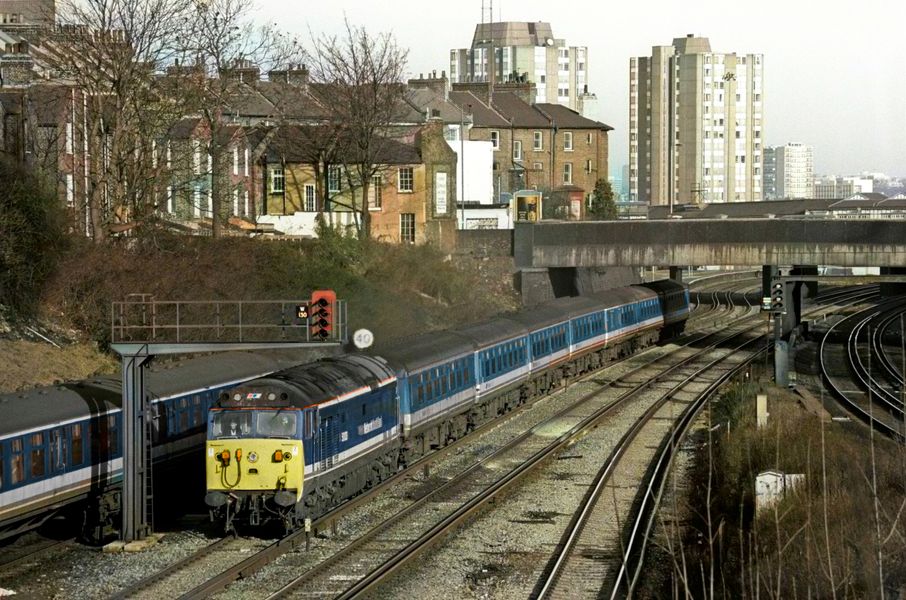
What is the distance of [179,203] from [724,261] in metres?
24.3

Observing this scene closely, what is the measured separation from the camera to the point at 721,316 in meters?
76.3

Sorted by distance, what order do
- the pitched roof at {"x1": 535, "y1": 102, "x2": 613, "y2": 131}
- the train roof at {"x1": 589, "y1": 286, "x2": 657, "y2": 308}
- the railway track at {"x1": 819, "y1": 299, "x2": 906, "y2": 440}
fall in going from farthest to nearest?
the pitched roof at {"x1": 535, "y1": 102, "x2": 613, "y2": 131} < the train roof at {"x1": 589, "y1": 286, "x2": 657, "y2": 308} < the railway track at {"x1": 819, "y1": 299, "x2": 906, "y2": 440}

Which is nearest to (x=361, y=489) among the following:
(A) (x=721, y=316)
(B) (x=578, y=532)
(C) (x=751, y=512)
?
(B) (x=578, y=532)

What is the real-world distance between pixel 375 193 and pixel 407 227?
249cm

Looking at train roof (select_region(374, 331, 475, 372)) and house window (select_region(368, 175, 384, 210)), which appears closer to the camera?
train roof (select_region(374, 331, 475, 372))

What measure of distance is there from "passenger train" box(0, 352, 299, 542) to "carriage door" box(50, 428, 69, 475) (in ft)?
0.05

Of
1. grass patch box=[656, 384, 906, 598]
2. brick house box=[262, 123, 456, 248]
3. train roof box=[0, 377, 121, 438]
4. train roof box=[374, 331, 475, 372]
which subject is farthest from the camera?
brick house box=[262, 123, 456, 248]

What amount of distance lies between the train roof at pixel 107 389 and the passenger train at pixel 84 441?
0.02 metres

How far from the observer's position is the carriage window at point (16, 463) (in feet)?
62.6

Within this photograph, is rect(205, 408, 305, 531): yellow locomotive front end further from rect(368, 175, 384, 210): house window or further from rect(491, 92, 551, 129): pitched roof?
rect(491, 92, 551, 129): pitched roof

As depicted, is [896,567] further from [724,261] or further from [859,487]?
[724,261]

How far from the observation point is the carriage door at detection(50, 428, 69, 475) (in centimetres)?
2016

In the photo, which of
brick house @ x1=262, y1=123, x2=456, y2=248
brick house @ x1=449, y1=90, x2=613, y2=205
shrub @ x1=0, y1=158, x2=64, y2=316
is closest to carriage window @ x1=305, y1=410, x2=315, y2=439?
shrub @ x1=0, y1=158, x2=64, y2=316

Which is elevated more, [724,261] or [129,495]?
[724,261]
